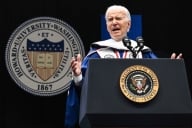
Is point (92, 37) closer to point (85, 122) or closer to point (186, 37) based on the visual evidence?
point (186, 37)

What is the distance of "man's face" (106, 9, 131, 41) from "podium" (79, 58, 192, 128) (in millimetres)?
582

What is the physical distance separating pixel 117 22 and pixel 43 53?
1.64 meters

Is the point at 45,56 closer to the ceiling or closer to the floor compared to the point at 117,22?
closer to the floor

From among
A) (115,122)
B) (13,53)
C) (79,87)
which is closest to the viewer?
(115,122)

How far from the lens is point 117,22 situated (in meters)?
3.42

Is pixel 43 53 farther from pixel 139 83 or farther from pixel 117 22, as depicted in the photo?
pixel 139 83

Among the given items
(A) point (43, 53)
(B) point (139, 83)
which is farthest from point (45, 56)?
(B) point (139, 83)

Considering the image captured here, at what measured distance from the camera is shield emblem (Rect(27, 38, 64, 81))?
194 inches

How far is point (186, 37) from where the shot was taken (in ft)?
16.5

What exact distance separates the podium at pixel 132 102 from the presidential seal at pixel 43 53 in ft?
6.63

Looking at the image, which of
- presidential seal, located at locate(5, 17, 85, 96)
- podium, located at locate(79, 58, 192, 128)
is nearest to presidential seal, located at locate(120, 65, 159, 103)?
podium, located at locate(79, 58, 192, 128)

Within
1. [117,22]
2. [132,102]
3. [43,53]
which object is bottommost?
[132,102]

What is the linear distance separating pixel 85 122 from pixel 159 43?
2231mm

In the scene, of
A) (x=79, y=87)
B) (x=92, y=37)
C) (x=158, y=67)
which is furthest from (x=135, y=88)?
(x=92, y=37)
